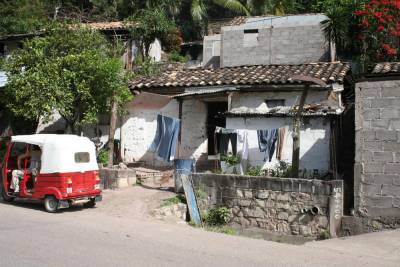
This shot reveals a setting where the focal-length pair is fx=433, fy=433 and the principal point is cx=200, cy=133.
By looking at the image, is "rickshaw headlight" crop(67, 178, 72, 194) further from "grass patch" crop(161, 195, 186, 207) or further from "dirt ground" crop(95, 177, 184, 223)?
"grass patch" crop(161, 195, 186, 207)

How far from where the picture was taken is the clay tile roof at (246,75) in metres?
15.8

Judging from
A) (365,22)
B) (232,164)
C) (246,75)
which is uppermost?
(365,22)

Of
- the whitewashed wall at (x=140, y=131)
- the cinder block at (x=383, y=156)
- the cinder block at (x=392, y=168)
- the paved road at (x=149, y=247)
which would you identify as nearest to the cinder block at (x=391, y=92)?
the cinder block at (x=383, y=156)

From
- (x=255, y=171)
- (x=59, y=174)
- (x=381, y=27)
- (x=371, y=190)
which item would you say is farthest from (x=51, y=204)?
(x=381, y=27)

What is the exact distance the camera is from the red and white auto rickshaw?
1109cm

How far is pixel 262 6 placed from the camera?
32.3 meters

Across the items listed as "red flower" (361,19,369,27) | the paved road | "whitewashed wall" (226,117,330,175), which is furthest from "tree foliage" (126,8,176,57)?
the paved road

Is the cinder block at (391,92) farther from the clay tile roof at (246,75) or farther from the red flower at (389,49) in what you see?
the red flower at (389,49)

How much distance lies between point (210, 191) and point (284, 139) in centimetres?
304

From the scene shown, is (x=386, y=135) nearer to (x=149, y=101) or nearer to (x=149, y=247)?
(x=149, y=247)

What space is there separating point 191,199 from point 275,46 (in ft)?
34.0

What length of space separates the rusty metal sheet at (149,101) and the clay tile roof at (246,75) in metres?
0.98

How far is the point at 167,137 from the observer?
1512 centimetres

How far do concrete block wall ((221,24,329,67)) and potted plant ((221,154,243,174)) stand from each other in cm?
777
